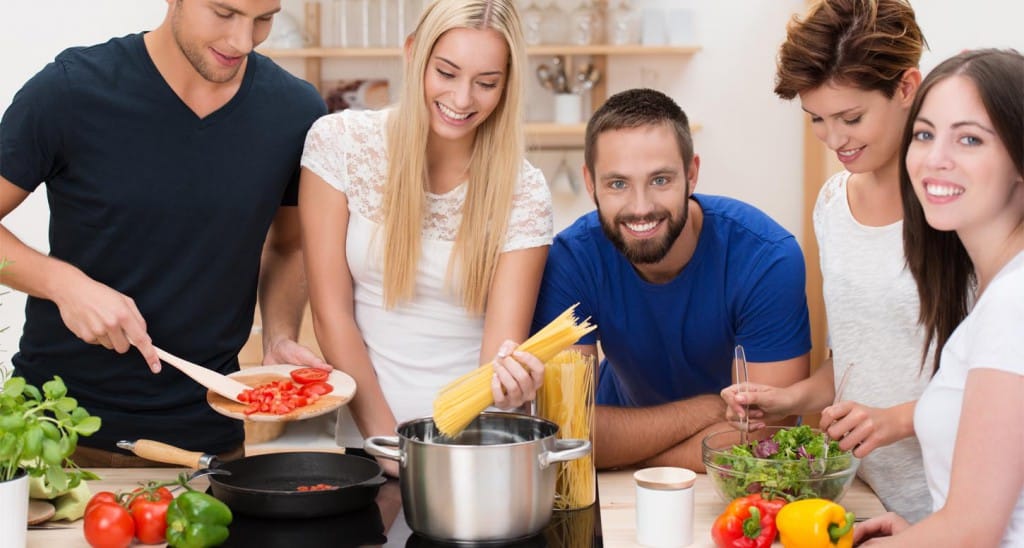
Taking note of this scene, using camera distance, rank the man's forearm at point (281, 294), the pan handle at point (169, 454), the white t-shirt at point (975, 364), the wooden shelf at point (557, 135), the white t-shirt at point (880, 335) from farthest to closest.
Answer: the wooden shelf at point (557, 135), the man's forearm at point (281, 294), the white t-shirt at point (880, 335), the pan handle at point (169, 454), the white t-shirt at point (975, 364)

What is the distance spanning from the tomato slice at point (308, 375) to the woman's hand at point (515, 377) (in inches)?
15.6

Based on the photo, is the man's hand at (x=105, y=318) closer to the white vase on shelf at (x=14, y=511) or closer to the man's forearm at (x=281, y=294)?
the white vase on shelf at (x=14, y=511)

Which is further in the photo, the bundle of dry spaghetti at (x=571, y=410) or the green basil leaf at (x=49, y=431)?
the bundle of dry spaghetti at (x=571, y=410)

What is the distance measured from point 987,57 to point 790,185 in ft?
11.3

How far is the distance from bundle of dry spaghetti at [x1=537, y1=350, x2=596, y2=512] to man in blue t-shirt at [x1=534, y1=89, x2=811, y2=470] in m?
0.29

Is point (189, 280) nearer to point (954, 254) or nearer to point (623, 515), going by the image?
point (623, 515)

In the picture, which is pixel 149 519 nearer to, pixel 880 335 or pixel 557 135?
pixel 880 335

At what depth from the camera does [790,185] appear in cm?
496

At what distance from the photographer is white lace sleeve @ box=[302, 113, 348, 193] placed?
2152 mm

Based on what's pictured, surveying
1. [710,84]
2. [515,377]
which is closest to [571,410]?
[515,377]

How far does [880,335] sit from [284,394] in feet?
3.69

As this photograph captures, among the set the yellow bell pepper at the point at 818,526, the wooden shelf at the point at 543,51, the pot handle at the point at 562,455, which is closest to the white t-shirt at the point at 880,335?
the yellow bell pepper at the point at 818,526

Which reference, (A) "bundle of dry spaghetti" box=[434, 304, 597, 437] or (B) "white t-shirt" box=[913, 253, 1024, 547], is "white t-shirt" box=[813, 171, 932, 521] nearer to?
(B) "white t-shirt" box=[913, 253, 1024, 547]

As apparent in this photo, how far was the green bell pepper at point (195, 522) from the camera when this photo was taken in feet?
5.00
